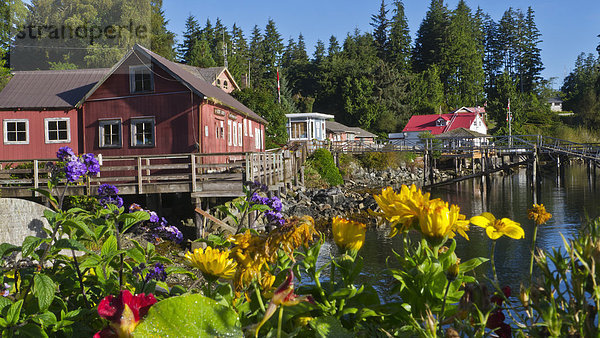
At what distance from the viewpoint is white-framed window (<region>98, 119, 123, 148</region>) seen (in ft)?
66.8

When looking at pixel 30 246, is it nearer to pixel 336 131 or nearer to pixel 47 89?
pixel 47 89

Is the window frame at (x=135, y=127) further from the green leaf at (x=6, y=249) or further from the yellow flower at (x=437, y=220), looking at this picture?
the yellow flower at (x=437, y=220)

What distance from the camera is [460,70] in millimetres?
91125

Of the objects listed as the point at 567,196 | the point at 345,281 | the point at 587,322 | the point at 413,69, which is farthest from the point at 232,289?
the point at 413,69

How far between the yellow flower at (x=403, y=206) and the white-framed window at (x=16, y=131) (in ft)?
73.4

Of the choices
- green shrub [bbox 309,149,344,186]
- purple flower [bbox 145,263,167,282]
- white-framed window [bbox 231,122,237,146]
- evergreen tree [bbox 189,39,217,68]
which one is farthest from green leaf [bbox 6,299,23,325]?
evergreen tree [bbox 189,39,217,68]

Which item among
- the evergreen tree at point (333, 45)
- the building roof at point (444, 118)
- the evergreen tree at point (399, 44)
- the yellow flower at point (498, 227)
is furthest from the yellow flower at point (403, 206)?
the evergreen tree at point (333, 45)

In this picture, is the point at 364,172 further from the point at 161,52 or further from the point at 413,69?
the point at 413,69

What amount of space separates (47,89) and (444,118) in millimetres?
52257

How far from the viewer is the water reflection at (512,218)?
46.5 feet

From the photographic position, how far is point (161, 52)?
59500mm

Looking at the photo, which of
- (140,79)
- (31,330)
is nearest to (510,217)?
(140,79)

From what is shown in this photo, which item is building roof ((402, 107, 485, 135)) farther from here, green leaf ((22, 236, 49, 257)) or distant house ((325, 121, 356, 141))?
green leaf ((22, 236, 49, 257))

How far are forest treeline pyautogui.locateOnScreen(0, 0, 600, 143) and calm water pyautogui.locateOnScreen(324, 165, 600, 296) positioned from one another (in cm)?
2773
